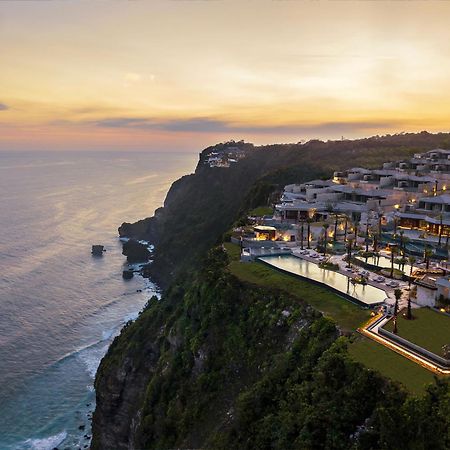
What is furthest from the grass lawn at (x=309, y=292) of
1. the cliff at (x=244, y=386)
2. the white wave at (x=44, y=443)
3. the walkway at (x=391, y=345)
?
the white wave at (x=44, y=443)

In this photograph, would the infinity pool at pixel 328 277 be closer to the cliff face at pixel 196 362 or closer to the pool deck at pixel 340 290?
the pool deck at pixel 340 290

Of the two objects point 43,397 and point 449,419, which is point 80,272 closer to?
point 43,397

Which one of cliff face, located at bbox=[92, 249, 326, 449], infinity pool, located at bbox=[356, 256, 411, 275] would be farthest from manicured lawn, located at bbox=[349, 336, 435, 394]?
infinity pool, located at bbox=[356, 256, 411, 275]

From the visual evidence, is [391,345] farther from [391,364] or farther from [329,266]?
[329,266]

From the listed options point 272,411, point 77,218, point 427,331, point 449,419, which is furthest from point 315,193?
point 77,218

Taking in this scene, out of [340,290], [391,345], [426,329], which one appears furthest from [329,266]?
[391,345]
